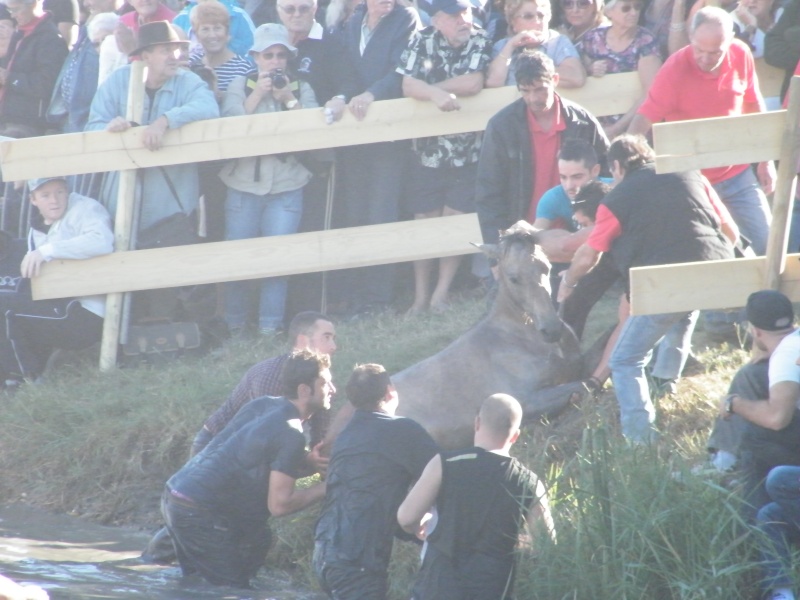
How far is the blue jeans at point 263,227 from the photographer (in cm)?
1084

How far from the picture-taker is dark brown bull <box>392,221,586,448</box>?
809 cm

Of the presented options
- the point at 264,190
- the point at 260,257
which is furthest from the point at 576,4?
the point at 260,257

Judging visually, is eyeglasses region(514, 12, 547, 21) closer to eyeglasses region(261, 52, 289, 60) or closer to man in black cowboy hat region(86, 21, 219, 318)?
eyeglasses region(261, 52, 289, 60)

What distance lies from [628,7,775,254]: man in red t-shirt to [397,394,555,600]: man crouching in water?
3206 mm

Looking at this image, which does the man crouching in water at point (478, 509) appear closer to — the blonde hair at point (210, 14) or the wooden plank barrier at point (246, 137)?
the wooden plank barrier at point (246, 137)

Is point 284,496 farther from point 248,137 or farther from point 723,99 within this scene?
point 248,137

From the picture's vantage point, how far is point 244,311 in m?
11.0

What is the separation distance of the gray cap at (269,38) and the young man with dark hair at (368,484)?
4711mm

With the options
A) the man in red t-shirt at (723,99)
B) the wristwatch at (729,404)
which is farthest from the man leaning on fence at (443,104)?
the wristwatch at (729,404)

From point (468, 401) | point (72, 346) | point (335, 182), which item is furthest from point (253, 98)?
point (468, 401)

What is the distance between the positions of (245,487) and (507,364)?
2.09 meters

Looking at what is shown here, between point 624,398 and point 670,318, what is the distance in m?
0.53

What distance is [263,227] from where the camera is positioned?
10.9 m

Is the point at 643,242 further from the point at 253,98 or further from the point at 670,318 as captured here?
the point at 253,98
